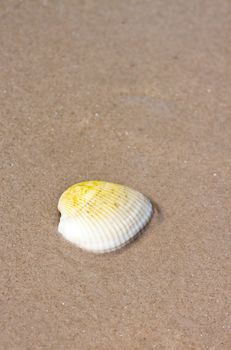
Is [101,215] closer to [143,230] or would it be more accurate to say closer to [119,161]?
[143,230]

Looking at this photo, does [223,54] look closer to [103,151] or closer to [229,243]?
[103,151]

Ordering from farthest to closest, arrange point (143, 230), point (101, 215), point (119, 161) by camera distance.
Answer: point (119, 161) → point (143, 230) → point (101, 215)

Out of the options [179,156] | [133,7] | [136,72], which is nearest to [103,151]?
[179,156]

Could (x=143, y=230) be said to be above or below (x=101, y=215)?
below

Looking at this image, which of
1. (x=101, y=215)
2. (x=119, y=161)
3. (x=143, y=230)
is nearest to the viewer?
(x=101, y=215)

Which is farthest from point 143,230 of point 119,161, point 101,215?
point 119,161
